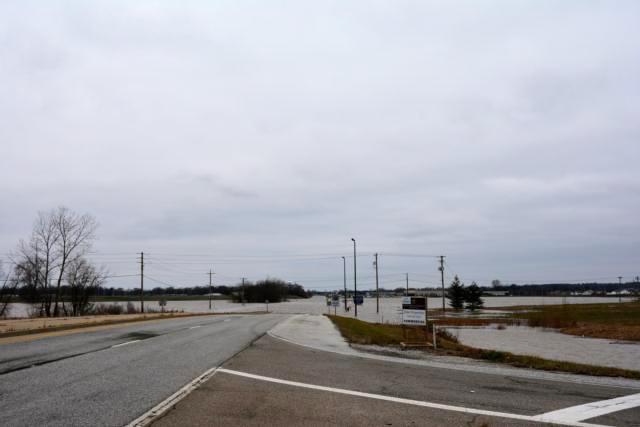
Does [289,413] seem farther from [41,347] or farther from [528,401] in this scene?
[41,347]

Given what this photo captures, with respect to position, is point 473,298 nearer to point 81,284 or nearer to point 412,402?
point 81,284

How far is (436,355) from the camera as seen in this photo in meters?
16.3

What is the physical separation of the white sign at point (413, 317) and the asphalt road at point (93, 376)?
24.3 ft

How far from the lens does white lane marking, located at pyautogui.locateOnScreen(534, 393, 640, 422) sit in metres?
7.45

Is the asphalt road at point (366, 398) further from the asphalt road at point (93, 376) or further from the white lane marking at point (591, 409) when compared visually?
the asphalt road at point (93, 376)

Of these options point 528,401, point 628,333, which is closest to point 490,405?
point 528,401

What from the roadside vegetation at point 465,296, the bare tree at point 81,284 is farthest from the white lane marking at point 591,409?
the roadside vegetation at point 465,296

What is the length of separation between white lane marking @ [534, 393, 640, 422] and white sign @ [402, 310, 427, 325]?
12.8 m

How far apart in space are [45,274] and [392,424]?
71995 millimetres

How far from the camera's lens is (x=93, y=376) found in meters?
10.2

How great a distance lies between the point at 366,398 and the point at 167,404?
320 centimetres

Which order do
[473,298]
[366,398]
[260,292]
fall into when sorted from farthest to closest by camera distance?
[260,292] → [473,298] → [366,398]

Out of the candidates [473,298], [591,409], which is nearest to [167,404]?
[591,409]

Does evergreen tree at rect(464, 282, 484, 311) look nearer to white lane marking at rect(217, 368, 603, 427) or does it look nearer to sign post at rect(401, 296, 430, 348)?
sign post at rect(401, 296, 430, 348)
